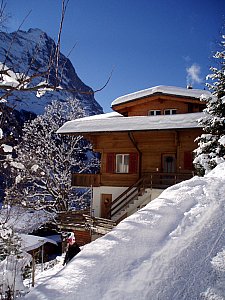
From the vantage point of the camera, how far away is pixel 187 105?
17469 millimetres

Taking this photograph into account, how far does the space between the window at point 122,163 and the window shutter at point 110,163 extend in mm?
239

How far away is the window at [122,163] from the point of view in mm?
17016

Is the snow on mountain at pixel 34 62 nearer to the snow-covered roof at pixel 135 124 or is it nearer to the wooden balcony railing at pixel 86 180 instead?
the snow-covered roof at pixel 135 124

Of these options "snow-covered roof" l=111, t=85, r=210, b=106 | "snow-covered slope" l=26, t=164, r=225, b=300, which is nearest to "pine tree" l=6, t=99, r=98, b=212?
"snow-covered roof" l=111, t=85, r=210, b=106

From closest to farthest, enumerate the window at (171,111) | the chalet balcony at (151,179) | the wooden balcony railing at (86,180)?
Result: the chalet balcony at (151,179)
the wooden balcony railing at (86,180)
the window at (171,111)

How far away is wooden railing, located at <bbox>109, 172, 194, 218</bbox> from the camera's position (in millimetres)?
14828

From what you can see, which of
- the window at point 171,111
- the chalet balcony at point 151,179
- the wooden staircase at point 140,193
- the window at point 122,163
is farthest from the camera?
the window at point 171,111

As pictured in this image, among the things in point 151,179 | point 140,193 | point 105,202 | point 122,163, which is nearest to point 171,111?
point 122,163

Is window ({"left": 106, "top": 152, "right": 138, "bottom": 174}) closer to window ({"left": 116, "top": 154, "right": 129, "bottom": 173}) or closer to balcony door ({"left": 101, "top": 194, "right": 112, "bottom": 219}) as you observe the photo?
window ({"left": 116, "top": 154, "right": 129, "bottom": 173})

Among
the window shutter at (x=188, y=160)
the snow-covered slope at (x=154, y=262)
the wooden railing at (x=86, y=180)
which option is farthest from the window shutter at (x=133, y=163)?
the snow-covered slope at (x=154, y=262)

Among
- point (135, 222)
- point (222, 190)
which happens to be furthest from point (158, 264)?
point (222, 190)

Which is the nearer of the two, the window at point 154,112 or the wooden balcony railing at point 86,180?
the wooden balcony railing at point 86,180

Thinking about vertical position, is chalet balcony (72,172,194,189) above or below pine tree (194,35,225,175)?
below

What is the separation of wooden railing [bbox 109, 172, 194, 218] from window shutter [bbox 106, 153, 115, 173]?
177 centimetres
